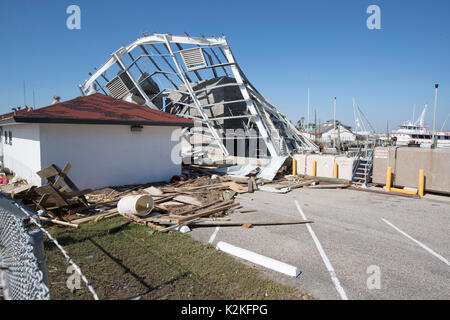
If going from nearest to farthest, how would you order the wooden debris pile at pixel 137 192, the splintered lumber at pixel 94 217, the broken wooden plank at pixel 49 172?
the splintered lumber at pixel 94 217 < the wooden debris pile at pixel 137 192 < the broken wooden plank at pixel 49 172

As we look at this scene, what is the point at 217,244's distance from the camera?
613cm

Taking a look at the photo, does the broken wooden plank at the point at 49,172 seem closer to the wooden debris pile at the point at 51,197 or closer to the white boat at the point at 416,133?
the wooden debris pile at the point at 51,197

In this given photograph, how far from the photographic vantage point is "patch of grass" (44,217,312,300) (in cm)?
431

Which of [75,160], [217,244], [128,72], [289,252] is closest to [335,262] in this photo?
[289,252]

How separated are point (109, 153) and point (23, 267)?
30.9 feet

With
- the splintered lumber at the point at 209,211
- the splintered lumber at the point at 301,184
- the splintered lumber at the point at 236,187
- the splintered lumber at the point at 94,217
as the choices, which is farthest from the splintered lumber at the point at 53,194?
the splintered lumber at the point at 301,184

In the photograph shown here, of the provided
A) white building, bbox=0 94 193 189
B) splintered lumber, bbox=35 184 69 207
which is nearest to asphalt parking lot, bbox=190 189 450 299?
splintered lumber, bbox=35 184 69 207

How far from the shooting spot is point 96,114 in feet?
37.1

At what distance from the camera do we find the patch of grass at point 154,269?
431cm

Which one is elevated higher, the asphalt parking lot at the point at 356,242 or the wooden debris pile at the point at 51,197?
the wooden debris pile at the point at 51,197

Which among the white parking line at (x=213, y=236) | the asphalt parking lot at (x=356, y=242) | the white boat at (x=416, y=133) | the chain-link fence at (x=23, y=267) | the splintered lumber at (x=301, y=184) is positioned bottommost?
the asphalt parking lot at (x=356, y=242)

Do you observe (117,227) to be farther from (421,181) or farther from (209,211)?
(421,181)

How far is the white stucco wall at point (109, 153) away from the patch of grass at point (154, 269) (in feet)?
15.0

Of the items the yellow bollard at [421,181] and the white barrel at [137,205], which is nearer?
the white barrel at [137,205]
